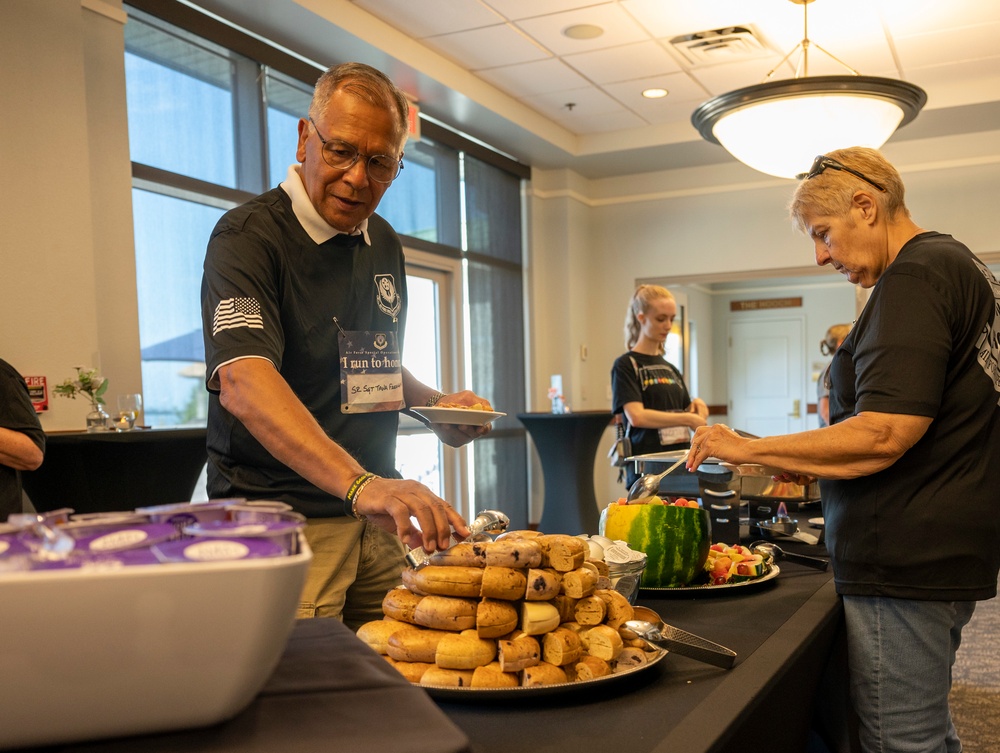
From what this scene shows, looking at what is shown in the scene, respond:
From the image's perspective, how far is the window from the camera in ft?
13.7

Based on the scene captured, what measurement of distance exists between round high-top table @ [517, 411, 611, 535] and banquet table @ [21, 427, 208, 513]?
9.10 ft

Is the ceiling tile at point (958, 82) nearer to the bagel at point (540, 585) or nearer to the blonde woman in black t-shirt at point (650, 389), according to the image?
the blonde woman in black t-shirt at point (650, 389)

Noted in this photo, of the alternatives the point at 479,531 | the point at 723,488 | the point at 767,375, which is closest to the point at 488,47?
the point at 723,488

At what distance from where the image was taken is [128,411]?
3.45 m

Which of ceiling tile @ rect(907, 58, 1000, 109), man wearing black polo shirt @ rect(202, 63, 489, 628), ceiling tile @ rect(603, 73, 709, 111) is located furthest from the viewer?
ceiling tile @ rect(603, 73, 709, 111)

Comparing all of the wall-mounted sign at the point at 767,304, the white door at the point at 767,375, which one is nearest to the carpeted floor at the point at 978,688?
the white door at the point at 767,375

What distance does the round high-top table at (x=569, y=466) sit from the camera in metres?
5.75

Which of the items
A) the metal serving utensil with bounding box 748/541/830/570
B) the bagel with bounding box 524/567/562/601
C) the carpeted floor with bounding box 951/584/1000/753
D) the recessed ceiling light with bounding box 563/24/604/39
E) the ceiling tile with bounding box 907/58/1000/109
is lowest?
the carpeted floor with bounding box 951/584/1000/753

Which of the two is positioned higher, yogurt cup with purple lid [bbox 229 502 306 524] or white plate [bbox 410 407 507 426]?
yogurt cup with purple lid [bbox 229 502 306 524]

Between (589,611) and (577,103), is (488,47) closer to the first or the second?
Answer: (577,103)

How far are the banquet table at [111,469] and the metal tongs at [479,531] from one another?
7.55 feet

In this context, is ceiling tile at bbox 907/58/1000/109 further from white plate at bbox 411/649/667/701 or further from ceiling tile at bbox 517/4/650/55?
white plate at bbox 411/649/667/701

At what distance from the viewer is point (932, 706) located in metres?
1.38

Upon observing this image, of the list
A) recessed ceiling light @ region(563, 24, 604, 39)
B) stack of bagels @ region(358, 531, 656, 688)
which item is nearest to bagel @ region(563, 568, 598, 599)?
stack of bagels @ region(358, 531, 656, 688)
